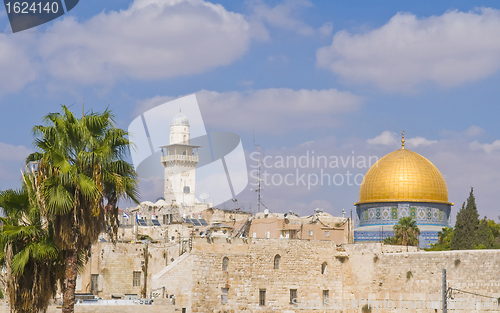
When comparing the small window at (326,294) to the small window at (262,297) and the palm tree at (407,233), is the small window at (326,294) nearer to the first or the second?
the small window at (262,297)

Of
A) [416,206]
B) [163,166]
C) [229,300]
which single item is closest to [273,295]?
[229,300]

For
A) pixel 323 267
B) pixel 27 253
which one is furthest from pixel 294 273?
pixel 27 253

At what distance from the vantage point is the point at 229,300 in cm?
2839

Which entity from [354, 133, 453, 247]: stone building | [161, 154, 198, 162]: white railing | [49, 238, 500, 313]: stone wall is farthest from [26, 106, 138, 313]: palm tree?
[161, 154, 198, 162]: white railing

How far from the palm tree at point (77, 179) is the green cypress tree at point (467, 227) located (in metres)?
24.3

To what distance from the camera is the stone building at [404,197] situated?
51.8 meters

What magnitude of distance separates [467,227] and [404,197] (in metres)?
15.3

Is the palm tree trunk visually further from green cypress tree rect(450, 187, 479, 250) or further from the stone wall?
green cypress tree rect(450, 187, 479, 250)

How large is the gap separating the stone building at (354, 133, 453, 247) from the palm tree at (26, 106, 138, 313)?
37.0m

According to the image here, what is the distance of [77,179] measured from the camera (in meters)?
15.2

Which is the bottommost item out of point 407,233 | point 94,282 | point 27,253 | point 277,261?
point 94,282

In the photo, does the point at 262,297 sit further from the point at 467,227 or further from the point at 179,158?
the point at 179,158

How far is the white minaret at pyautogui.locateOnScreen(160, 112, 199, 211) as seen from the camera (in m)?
61.3

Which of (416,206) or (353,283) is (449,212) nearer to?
(416,206)
